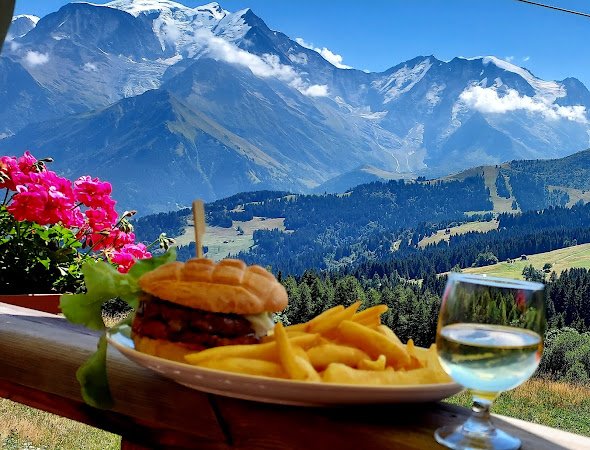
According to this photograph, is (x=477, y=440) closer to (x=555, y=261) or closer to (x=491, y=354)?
(x=491, y=354)

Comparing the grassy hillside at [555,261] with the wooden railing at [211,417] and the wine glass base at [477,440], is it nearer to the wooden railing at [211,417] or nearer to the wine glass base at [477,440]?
the wooden railing at [211,417]

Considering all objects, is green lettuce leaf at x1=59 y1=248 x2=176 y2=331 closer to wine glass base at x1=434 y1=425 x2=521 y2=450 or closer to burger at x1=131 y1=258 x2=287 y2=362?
burger at x1=131 y1=258 x2=287 y2=362

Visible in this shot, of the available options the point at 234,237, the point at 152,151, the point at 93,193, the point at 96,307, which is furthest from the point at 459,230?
the point at 152,151

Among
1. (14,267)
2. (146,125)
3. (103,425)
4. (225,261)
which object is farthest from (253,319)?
(146,125)

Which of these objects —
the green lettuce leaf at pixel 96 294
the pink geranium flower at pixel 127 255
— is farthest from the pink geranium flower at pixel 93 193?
the green lettuce leaf at pixel 96 294

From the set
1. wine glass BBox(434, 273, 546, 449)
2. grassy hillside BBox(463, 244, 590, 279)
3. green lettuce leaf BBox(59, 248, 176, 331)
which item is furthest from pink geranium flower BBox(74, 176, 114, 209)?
grassy hillside BBox(463, 244, 590, 279)

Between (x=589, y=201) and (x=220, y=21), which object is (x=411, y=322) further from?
(x=220, y=21)

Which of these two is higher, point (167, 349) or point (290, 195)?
point (167, 349)
